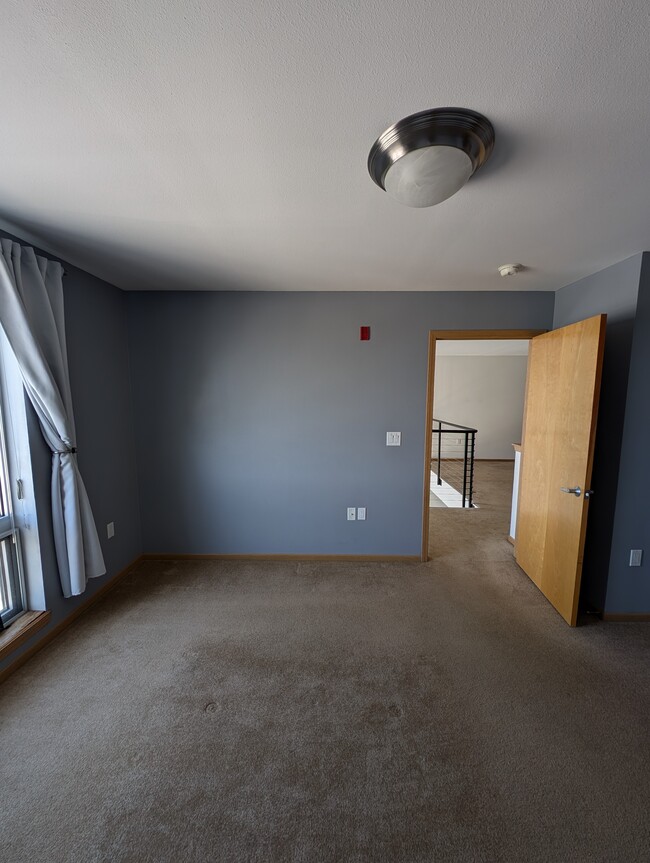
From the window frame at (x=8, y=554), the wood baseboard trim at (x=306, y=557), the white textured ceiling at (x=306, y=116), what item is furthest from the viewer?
the wood baseboard trim at (x=306, y=557)

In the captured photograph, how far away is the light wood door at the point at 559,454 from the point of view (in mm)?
2066

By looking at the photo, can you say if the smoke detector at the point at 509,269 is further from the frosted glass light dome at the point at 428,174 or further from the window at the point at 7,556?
the window at the point at 7,556

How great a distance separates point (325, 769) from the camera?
1350 mm

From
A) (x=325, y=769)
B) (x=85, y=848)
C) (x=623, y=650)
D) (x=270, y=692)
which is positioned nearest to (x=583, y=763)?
(x=623, y=650)

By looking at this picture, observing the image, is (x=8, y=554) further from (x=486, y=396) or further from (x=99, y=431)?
(x=486, y=396)

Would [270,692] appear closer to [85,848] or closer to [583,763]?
[85,848]

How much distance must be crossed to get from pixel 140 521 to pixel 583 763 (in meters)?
3.28

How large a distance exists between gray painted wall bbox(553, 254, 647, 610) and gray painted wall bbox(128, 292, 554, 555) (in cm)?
53

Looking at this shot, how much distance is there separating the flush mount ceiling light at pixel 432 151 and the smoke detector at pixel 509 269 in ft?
4.12

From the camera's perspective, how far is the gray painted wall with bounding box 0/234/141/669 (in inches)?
80.7

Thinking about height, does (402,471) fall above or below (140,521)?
above

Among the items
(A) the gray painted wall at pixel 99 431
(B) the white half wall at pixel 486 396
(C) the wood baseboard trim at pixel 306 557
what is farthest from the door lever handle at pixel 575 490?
(B) the white half wall at pixel 486 396

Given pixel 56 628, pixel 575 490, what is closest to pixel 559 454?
pixel 575 490

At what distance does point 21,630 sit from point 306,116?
9.19 feet
